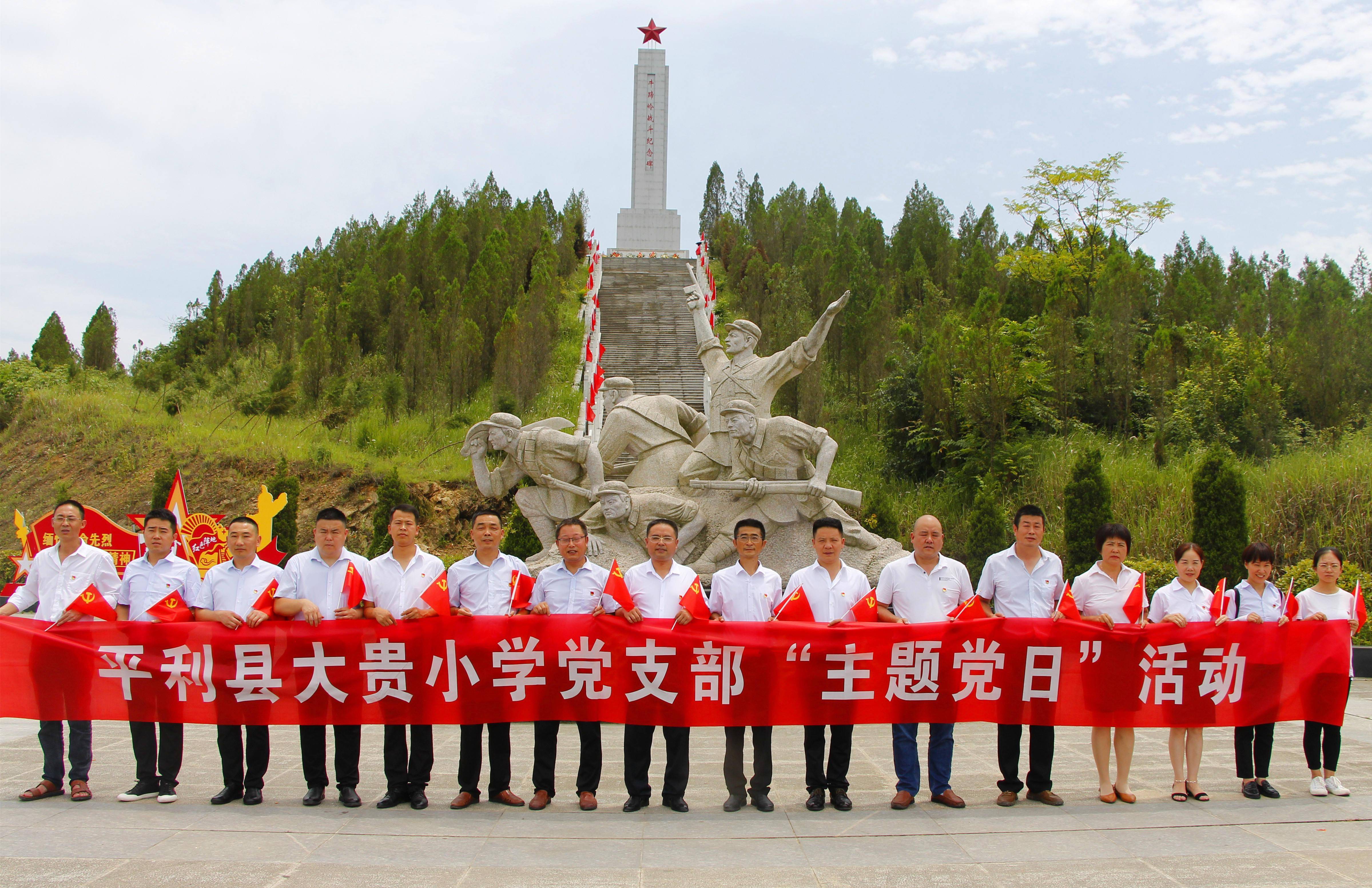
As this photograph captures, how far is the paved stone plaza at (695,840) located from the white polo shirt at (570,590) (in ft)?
2.84

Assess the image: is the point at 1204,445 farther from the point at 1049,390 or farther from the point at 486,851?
the point at 486,851

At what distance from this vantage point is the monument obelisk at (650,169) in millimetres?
29203

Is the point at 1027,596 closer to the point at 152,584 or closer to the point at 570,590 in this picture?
the point at 570,590

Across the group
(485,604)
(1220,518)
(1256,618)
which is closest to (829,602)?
(485,604)

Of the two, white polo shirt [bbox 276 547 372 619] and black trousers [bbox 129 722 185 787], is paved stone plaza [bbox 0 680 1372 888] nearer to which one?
black trousers [bbox 129 722 185 787]

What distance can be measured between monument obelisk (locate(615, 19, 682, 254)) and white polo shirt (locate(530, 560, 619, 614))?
27087 millimetres

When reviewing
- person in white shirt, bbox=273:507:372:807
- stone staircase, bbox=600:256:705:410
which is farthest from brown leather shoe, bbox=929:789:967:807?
stone staircase, bbox=600:256:705:410

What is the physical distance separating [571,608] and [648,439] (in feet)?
11.6

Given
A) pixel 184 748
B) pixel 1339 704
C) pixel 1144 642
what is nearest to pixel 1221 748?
pixel 1339 704

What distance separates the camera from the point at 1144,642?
4309 mm

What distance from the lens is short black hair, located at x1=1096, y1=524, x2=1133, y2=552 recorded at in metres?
4.21

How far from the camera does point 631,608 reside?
413 centimetres

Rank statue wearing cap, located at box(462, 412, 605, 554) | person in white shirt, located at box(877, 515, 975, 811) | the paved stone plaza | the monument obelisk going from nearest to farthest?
the paved stone plaza < person in white shirt, located at box(877, 515, 975, 811) < statue wearing cap, located at box(462, 412, 605, 554) < the monument obelisk

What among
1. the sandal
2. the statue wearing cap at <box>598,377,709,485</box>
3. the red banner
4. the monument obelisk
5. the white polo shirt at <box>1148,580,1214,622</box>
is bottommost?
the sandal
